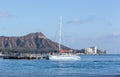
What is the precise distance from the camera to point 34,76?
6644 centimetres

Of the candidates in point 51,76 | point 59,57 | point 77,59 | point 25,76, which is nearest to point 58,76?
point 51,76

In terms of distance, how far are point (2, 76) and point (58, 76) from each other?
8528 millimetres

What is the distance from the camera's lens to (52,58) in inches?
6033

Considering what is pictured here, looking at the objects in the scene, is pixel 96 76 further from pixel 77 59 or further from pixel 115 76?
pixel 77 59

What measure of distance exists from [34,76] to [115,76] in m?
12.3

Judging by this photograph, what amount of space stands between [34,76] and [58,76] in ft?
12.8

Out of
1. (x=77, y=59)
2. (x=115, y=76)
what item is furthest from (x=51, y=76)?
(x=77, y=59)

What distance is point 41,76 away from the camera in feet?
221

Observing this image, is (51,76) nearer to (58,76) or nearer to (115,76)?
(58,76)

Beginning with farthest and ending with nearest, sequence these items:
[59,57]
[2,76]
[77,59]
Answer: [77,59]
[59,57]
[2,76]

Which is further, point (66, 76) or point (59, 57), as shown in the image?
point (59, 57)

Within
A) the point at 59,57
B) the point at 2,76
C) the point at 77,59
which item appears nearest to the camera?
the point at 2,76

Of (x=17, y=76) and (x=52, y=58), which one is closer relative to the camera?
(x=17, y=76)

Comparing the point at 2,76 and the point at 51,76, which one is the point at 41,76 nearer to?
the point at 51,76
